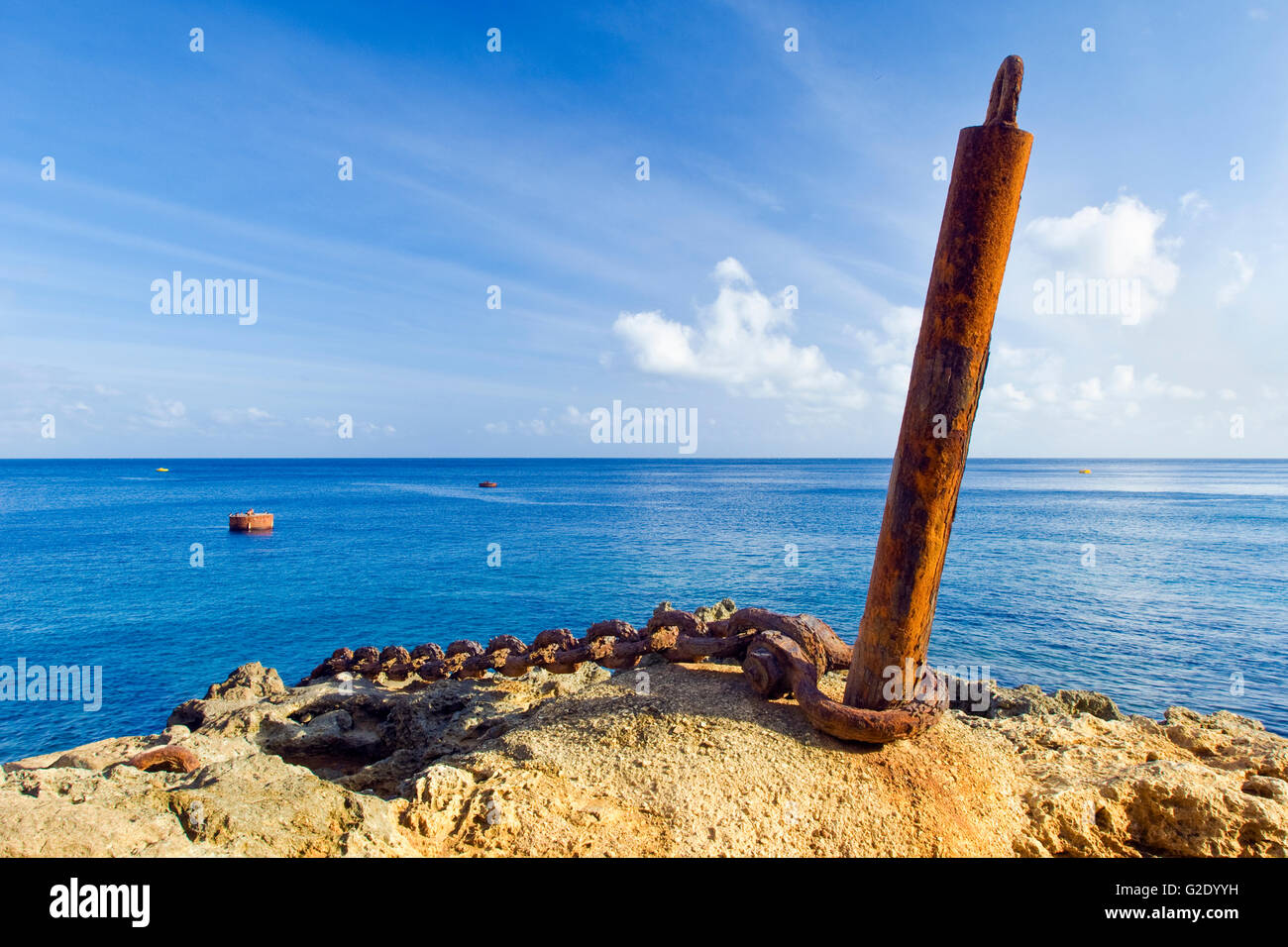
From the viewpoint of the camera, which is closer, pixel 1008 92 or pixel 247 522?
pixel 1008 92

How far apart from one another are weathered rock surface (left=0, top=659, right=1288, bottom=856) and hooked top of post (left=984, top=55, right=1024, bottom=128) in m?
4.08

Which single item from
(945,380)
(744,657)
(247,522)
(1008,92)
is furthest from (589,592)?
(247,522)

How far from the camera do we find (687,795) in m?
4.00

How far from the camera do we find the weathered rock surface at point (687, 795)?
139 inches

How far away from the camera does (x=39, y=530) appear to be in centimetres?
4594

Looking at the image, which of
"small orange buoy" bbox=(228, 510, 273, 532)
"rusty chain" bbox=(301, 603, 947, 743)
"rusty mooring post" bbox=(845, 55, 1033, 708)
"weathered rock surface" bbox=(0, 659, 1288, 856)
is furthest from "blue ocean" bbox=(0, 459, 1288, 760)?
"rusty mooring post" bbox=(845, 55, 1033, 708)

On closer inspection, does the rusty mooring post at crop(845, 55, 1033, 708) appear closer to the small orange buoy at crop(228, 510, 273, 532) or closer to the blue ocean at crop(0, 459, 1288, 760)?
the blue ocean at crop(0, 459, 1288, 760)

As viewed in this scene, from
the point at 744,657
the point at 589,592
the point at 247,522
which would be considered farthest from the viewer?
the point at 247,522

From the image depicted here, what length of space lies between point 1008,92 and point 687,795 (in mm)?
4701

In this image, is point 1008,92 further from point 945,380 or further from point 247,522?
point 247,522

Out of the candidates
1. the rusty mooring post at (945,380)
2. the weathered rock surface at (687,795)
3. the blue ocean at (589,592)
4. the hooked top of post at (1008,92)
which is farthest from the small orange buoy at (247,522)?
the hooked top of post at (1008,92)
